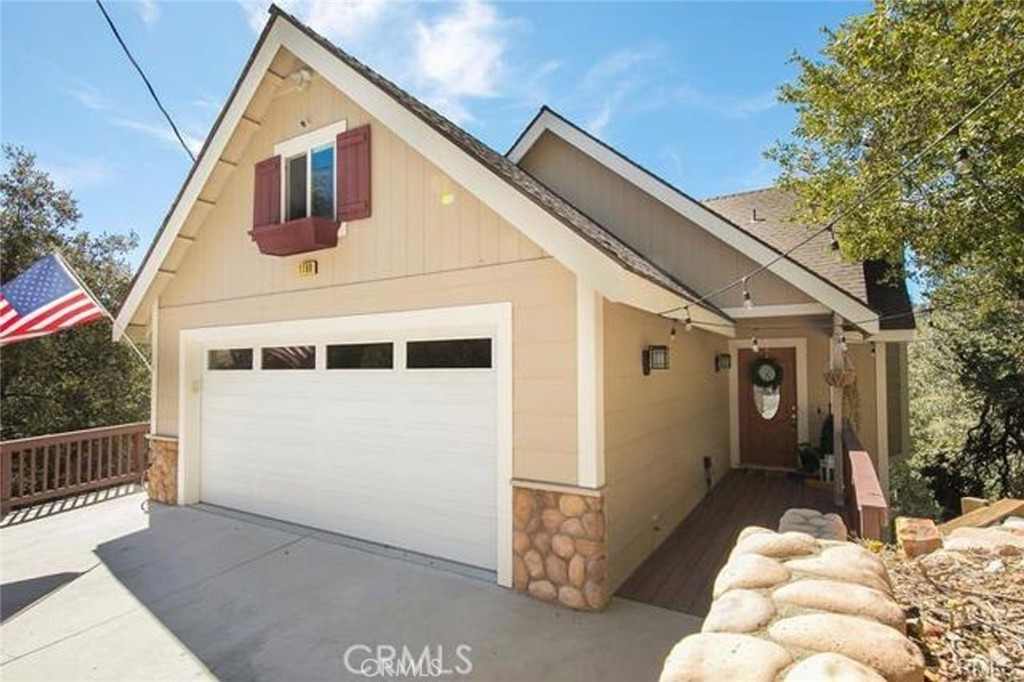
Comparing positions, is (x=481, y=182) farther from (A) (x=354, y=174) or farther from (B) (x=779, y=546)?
(B) (x=779, y=546)

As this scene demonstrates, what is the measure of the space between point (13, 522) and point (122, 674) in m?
5.31

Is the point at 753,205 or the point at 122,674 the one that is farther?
the point at 753,205

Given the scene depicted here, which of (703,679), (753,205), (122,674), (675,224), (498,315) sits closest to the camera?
(703,679)

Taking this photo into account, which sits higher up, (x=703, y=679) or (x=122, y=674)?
(x=703, y=679)

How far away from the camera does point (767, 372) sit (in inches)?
377

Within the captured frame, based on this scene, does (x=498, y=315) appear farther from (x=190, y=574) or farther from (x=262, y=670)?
(x=190, y=574)

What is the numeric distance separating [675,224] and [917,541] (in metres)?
5.52

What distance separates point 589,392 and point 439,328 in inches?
70.9

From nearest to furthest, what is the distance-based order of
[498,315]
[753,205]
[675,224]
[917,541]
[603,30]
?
[917,541], [498,315], [603,30], [675,224], [753,205]

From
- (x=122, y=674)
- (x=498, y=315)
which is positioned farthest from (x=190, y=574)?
(x=498, y=315)

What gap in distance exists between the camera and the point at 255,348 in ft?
22.9

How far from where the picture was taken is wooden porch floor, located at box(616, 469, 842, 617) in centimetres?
461

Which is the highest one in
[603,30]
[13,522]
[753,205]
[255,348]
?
[603,30]

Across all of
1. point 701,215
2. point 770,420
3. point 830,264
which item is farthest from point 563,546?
point 770,420
